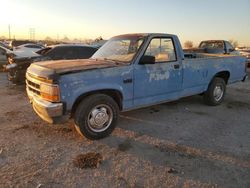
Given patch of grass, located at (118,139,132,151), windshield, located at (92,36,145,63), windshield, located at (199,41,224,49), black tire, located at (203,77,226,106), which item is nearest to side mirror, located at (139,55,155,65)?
windshield, located at (92,36,145,63)

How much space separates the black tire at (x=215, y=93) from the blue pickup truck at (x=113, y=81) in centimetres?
33

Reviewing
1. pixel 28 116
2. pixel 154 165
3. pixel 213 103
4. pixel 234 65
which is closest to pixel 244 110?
pixel 213 103

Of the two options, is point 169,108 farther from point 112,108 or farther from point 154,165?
point 154,165

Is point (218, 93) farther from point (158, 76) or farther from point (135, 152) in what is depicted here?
point (135, 152)

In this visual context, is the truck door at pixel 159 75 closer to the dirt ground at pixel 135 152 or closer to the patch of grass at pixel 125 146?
the dirt ground at pixel 135 152

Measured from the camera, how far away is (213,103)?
275 inches

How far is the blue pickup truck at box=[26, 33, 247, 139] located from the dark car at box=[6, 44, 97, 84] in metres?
3.34

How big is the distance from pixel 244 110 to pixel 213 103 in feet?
2.66

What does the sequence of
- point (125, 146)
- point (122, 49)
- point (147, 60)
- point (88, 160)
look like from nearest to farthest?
point (88, 160)
point (125, 146)
point (147, 60)
point (122, 49)

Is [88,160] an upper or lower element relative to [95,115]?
lower

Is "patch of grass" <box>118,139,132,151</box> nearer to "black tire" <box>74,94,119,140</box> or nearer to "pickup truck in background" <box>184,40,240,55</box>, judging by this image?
"black tire" <box>74,94,119,140</box>

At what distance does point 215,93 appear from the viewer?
23.0 ft

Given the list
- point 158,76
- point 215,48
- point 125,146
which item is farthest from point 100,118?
point 215,48

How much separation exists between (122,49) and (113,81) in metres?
1.13
